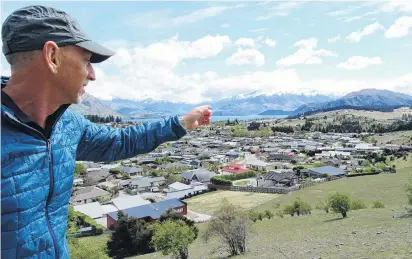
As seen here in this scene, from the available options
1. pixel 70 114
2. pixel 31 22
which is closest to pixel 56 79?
pixel 31 22

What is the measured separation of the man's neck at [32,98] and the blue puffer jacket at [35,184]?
96 millimetres

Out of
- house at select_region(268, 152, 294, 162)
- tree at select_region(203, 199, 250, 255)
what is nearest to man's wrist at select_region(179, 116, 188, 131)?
tree at select_region(203, 199, 250, 255)

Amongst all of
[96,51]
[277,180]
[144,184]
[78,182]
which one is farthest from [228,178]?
[96,51]

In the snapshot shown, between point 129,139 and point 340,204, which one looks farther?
point 340,204

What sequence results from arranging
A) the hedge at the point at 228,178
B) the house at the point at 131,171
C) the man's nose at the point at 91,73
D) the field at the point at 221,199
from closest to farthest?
1. the man's nose at the point at 91,73
2. the field at the point at 221,199
3. the hedge at the point at 228,178
4. the house at the point at 131,171

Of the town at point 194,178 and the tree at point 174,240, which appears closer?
the tree at point 174,240

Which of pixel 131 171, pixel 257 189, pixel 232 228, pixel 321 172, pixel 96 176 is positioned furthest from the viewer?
pixel 131 171

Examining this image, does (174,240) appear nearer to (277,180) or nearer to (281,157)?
(277,180)

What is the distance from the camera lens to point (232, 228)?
19.9 meters

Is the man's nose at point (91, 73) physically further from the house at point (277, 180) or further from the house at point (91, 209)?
the house at point (277, 180)

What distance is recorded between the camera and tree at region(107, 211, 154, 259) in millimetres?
23938

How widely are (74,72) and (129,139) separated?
724 mm

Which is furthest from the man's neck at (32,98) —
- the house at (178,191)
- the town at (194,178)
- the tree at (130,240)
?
the house at (178,191)

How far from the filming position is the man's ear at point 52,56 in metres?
1.75
